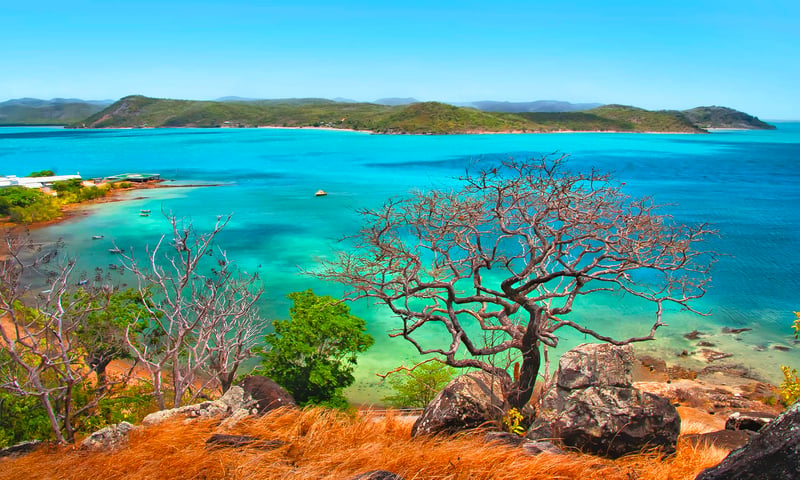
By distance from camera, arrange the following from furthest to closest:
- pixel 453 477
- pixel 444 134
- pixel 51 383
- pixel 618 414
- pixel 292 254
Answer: pixel 444 134
pixel 292 254
pixel 51 383
pixel 618 414
pixel 453 477

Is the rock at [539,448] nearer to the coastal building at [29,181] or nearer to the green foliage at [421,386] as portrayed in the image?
the green foliage at [421,386]

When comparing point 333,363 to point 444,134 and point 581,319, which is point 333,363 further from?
point 444,134

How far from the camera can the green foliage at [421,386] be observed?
18.8 m

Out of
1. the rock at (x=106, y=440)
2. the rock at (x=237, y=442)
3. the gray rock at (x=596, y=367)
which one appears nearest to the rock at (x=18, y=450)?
the rock at (x=106, y=440)

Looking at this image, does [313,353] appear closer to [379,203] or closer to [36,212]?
[379,203]

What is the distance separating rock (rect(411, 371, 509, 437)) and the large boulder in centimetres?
97

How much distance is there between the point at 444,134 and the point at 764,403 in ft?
583

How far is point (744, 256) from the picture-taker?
134 feet

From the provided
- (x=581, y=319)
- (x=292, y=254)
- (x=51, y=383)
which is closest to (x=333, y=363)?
(x=51, y=383)

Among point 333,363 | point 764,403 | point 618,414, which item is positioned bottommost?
point 764,403

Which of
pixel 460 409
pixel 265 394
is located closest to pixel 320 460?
pixel 460 409

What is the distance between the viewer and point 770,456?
14.7ft

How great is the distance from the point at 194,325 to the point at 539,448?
8192 mm

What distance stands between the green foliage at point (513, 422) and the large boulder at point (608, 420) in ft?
1.23
